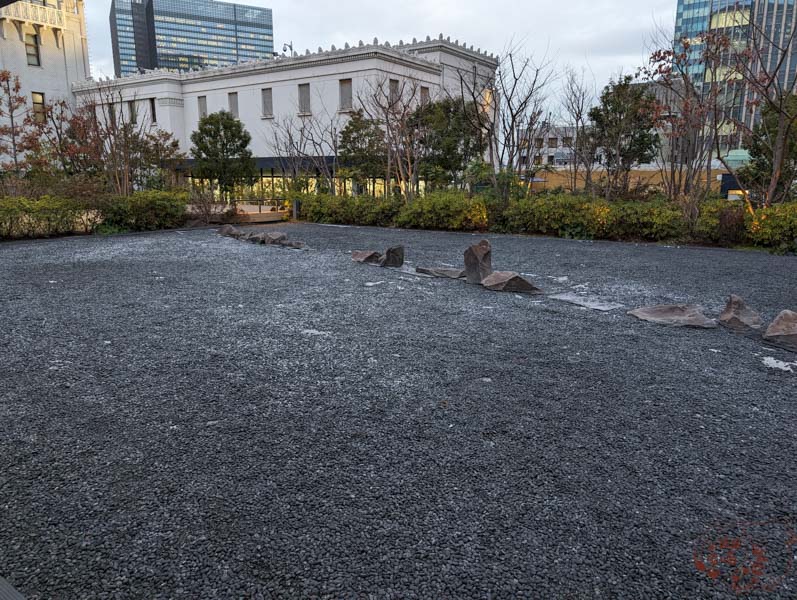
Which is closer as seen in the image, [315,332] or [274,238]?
[315,332]

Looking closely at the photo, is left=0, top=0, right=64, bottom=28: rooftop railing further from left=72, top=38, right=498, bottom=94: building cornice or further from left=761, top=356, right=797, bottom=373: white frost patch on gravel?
left=761, top=356, right=797, bottom=373: white frost patch on gravel

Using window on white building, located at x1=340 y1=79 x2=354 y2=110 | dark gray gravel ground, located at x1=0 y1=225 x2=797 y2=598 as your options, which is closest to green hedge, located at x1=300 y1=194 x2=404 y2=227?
window on white building, located at x1=340 y1=79 x2=354 y2=110

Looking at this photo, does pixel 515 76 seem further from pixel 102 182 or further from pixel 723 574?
pixel 723 574

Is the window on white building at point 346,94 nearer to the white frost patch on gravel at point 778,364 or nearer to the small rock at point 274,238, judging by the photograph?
the small rock at point 274,238

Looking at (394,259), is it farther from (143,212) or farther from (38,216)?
(38,216)

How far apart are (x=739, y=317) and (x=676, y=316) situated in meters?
0.49

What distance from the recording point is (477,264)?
6656 millimetres

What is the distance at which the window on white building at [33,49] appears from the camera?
3092 cm

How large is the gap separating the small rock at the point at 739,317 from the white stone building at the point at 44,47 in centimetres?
3357

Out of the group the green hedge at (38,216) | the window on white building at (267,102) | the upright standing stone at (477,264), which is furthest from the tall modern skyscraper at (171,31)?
the upright standing stone at (477,264)

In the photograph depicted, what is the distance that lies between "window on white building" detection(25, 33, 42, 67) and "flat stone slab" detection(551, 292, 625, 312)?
35.5m

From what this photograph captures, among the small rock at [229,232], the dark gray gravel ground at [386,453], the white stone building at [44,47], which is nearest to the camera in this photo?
the dark gray gravel ground at [386,453]

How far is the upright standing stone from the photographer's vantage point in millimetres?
6637

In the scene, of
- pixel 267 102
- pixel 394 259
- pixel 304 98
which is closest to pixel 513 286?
pixel 394 259
